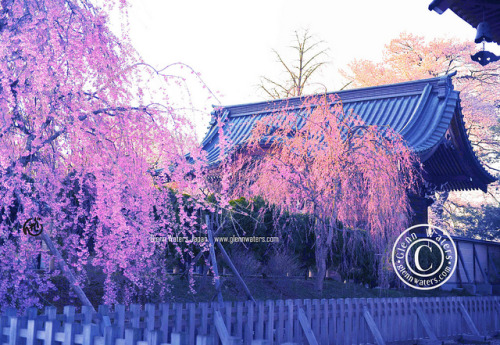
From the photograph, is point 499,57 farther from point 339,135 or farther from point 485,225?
point 485,225

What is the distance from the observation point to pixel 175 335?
3.64 m

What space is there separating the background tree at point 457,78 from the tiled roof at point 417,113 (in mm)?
10644

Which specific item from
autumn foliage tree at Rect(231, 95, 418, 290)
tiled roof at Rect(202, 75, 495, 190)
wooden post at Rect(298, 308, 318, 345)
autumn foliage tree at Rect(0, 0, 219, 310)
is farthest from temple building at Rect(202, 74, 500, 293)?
autumn foliage tree at Rect(0, 0, 219, 310)

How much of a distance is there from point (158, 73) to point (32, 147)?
1482mm

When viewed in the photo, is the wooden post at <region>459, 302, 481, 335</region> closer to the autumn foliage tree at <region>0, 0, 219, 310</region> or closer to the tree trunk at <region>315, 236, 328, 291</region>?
the tree trunk at <region>315, 236, 328, 291</region>

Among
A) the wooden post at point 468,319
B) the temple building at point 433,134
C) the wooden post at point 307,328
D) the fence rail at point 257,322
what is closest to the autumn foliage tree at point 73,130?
the fence rail at point 257,322

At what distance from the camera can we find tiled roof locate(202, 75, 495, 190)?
14.9 m

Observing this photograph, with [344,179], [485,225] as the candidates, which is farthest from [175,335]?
[485,225]

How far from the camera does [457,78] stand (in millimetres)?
30297

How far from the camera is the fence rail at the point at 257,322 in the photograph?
4.16m

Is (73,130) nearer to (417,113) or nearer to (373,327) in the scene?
(373,327)

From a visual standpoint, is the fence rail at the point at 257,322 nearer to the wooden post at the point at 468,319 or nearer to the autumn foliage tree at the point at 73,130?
the wooden post at the point at 468,319

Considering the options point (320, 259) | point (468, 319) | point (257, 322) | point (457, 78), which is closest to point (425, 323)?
point (468, 319)

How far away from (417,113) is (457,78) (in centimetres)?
1635
